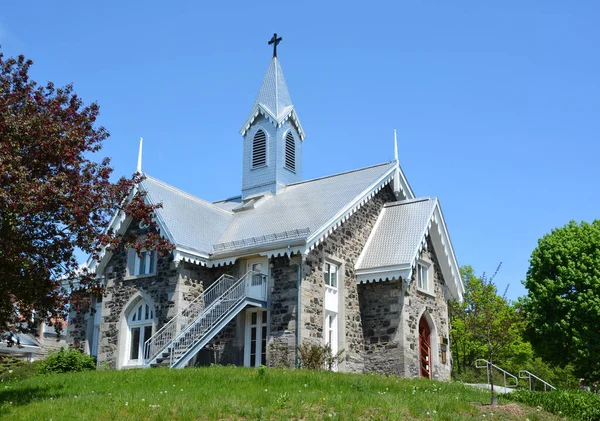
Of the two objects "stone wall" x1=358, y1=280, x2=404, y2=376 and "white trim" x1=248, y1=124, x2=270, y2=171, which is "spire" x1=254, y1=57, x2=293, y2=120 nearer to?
"white trim" x1=248, y1=124, x2=270, y2=171

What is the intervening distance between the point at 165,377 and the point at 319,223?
8593 mm

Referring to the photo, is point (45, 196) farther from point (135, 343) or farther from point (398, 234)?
point (398, 234)

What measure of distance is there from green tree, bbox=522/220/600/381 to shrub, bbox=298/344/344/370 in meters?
15.7

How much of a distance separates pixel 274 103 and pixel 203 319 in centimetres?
1270

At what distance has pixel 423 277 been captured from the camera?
88.4ft

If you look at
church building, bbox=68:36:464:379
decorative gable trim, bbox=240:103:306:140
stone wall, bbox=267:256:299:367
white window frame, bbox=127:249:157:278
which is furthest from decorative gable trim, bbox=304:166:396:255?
white window frame, bbox=127:249:157:278

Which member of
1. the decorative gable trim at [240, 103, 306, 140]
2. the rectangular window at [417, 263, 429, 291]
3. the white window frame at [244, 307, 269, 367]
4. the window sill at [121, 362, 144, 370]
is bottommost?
the window sill at [121, 362, 144, 370]

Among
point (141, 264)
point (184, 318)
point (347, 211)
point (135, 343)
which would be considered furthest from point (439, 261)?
point (135, 343)

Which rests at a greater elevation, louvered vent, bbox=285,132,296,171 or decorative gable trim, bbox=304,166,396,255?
louvered vent, bbox=285,132,296,171

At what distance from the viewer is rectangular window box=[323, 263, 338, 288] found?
2416cm

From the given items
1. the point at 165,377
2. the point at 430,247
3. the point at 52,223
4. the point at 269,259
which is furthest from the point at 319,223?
the point at 52,223

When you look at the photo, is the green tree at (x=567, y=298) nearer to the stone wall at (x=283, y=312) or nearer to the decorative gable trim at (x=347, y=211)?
the decorative gable trim at (x=347, y=211)

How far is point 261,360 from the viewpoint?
909 inches

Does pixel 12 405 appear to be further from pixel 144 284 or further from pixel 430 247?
pixel 430 247
